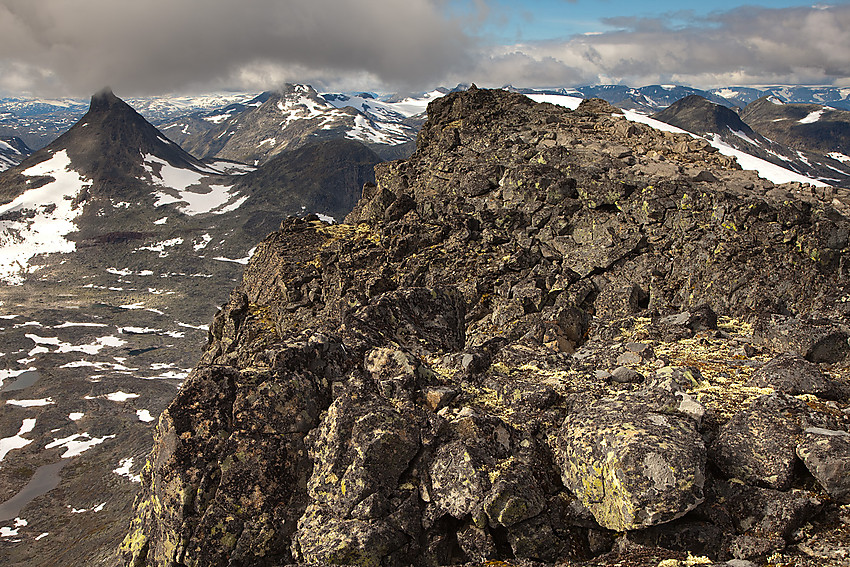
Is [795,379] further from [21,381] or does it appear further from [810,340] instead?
[21,381]

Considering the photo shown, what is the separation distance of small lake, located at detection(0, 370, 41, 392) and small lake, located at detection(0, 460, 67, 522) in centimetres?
5712

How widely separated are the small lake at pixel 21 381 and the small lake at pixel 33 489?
57.1m

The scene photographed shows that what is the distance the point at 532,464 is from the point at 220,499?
785cm

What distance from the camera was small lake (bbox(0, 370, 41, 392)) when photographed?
152875mm

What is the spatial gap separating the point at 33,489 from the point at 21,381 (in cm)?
7285

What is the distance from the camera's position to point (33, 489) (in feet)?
339

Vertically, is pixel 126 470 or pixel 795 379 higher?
pixel 795 379

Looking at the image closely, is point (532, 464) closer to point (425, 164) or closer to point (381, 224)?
point (381, 224)

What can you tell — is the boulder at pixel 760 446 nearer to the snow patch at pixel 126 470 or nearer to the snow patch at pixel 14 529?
the snow patch at pixel 14 529

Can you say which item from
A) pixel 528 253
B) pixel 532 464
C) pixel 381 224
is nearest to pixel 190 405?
pixel 532 464

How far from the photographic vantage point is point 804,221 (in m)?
26.4

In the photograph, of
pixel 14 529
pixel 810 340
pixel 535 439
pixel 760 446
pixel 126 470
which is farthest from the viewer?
pixel 126 470

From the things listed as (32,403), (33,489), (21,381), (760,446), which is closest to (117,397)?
(32,403)

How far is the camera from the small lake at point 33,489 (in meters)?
96.6
